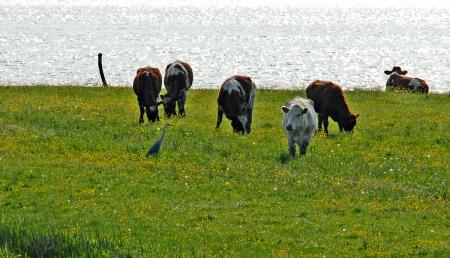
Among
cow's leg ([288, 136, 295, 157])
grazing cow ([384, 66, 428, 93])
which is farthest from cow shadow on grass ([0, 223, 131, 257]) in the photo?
grazing cow ([384, 66, 428, 93])

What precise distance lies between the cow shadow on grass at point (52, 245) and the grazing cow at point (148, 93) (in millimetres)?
19146

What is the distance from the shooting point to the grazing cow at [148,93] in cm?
3794

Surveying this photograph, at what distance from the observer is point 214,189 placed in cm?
2478

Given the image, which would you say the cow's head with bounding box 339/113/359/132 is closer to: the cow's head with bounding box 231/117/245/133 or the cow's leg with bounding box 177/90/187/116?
the cow's head with bounding box 231/117/245/133

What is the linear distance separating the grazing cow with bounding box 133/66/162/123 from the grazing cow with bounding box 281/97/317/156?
30.8ft

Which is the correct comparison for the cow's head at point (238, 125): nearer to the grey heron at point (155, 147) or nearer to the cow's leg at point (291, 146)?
the cow's leg at point (291, 146)

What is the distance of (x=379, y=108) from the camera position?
4438 centimetres

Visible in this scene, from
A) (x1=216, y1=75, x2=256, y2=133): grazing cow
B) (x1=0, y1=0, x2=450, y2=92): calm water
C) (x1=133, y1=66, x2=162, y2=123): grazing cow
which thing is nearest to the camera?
(x1=216, y1=75, x2=256, y2=133): grazing cow

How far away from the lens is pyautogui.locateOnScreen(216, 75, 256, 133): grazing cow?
1400 inches

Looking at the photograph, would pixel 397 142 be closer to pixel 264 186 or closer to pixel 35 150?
pixel 264 186

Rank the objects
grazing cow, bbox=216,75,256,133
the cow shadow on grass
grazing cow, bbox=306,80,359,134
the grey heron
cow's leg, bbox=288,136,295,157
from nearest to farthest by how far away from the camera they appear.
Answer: the cow shadow on grass
the grey heron
cow's leg, bbox=288,136,295,157
grazing cow, bbox=306,80,359,134
grazing cow, bbox=216,75,256,133

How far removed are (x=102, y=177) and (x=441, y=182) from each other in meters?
10.1

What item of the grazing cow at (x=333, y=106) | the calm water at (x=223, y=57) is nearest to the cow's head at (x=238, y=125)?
the grazing cow at (x=333, y=106)

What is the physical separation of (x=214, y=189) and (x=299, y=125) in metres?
5.64
